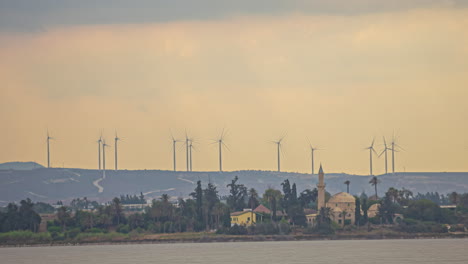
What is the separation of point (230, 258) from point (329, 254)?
18022 millimetres

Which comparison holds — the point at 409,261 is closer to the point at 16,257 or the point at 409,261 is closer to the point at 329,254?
the point at 329,254

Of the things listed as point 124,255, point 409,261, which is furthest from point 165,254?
point 409,261

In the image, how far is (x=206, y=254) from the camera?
176 metres

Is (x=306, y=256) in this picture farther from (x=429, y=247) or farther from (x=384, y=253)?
(x=429, y=247)

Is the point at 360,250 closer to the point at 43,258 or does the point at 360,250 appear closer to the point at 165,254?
the point at 165,254

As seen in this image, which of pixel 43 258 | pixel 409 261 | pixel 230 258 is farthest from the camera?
pixel 43 258

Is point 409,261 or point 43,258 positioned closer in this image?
point 409,261

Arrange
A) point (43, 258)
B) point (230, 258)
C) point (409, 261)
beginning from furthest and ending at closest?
point (43, 258)
point (230, 258)
point (409, 261)

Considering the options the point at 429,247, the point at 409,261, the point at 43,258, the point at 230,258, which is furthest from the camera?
the point at 429,247

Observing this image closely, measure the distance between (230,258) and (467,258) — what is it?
38383 mm

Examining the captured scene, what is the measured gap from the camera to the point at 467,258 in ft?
501

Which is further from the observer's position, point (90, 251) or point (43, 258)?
point (90, 251)

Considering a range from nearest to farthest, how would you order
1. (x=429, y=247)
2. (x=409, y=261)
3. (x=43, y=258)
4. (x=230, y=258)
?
(x=409, y=261), (x=230, y=258), (x=43, y=258), (x=429, y=247)

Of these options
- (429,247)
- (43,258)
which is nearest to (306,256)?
(429,247)
